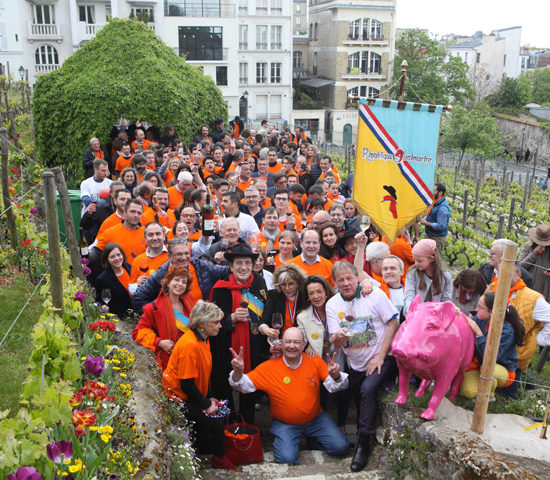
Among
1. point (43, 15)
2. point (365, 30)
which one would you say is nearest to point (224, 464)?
point (43, 15)

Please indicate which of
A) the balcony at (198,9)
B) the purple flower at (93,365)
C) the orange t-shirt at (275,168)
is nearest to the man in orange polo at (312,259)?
the purple flower at (93,365)

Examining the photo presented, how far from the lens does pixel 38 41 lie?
4244 centimetres

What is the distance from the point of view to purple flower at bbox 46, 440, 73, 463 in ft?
11.0

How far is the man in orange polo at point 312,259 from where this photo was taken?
667cm

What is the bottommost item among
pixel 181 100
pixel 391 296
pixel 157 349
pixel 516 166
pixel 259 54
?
pixel 516 166

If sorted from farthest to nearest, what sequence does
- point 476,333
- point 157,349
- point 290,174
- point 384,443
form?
point 290,174, point 157,349, point 384,443, point 476,333

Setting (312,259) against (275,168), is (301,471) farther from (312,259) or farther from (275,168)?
(275,168)

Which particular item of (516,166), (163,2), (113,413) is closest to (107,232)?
(113,413)

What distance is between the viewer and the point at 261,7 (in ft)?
153

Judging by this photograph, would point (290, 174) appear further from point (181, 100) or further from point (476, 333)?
point (476, 333)

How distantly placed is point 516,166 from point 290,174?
122ft

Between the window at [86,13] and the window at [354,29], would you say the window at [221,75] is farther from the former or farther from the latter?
the window at [354,29]

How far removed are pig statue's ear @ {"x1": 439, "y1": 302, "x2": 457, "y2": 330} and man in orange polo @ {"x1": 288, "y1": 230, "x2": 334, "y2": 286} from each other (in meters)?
2.04

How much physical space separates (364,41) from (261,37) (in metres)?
11.9
